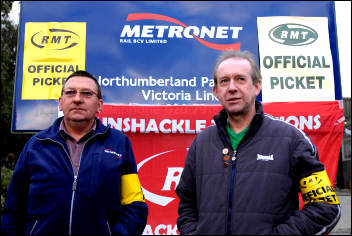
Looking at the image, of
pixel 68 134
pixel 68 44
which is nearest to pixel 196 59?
pixel 68 44

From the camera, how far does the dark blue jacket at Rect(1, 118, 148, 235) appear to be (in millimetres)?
1842

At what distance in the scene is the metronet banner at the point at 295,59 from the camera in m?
3.56

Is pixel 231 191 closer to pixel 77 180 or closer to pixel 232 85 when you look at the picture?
pixel 232 85

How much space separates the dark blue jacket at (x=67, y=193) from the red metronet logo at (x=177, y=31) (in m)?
1.87

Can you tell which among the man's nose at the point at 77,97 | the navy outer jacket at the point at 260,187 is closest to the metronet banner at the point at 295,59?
the navy outer jacket at the point at 260,187

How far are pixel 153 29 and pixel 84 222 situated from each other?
91.7 inches

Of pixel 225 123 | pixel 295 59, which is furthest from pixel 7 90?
pixel 225 123

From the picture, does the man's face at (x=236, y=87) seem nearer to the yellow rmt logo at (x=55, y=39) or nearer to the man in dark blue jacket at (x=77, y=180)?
the man in dark blue jacket at (x=77, y=180)

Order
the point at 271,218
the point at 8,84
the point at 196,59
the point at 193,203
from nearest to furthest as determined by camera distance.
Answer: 1. the point at 271,218
2. the point at 193,203
3. the point at 196,59
4. the point at 8,84

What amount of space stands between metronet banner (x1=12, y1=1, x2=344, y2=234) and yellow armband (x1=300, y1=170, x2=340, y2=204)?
180 centimetres

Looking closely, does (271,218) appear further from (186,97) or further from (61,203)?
(186,97)

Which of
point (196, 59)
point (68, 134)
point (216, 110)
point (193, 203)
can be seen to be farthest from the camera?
point (196, 59)

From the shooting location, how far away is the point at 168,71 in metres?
3.59

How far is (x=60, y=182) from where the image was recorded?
1.87m
